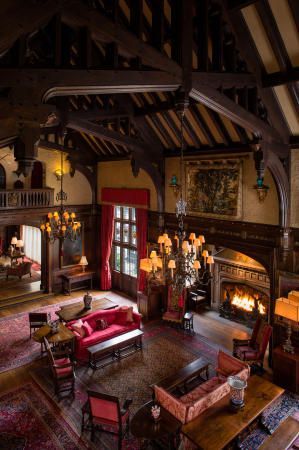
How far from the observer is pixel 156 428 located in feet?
14.6

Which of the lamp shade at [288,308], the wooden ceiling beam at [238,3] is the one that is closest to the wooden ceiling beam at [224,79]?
the wooden ceiling beam at [238,3]

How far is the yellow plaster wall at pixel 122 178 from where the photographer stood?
10.2 m

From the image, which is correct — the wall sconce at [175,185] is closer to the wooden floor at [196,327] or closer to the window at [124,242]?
the window at [124,242]

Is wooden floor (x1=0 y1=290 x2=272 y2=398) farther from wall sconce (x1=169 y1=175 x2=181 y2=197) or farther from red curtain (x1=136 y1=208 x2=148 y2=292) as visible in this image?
wall sconce (x1=169 y1=175 x2=181 y2=197)

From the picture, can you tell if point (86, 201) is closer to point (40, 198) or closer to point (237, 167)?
point (40, 198)

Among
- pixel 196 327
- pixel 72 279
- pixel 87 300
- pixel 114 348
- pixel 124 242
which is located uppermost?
pixel 124 242

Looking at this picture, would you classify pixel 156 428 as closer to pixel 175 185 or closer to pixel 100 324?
pixel 100 324

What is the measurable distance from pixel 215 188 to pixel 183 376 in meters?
4.45

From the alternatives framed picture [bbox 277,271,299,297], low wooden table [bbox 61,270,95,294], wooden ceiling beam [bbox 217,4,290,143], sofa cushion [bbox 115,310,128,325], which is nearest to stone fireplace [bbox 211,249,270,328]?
framed picture [bbox 277,271,299,297]

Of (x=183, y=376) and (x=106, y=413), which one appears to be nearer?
(x=106, y=413)

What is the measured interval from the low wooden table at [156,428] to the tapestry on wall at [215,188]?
4683 mm

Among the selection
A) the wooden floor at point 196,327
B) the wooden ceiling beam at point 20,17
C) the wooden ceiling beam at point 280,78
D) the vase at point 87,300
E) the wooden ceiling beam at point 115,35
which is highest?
the wooden ceiling beam at point 280,78

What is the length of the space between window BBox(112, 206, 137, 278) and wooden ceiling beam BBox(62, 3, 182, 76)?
762cm

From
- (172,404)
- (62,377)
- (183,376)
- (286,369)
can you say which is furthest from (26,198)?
(286,369)
